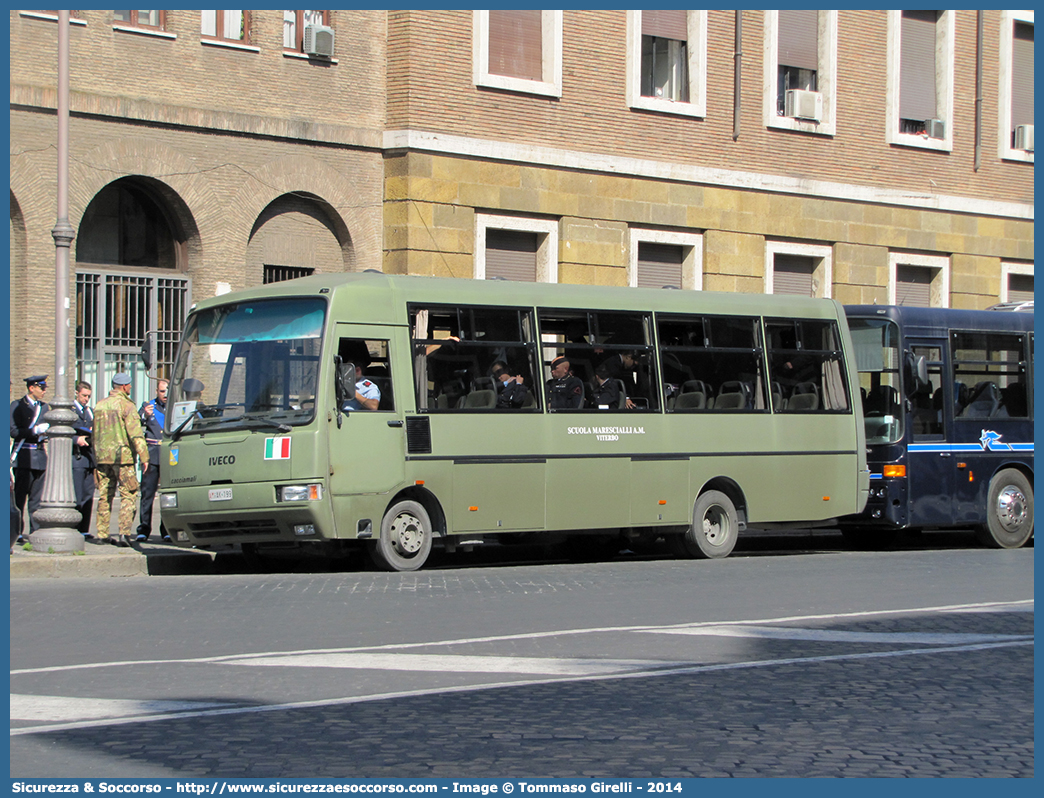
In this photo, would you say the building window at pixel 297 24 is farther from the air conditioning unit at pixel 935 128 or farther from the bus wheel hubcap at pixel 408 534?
the air conditioning unit at pixel 935 128

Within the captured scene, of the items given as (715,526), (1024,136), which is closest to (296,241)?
(715,526)

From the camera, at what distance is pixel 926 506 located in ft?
61.2

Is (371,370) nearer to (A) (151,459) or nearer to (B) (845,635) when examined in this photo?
(A) (151,459)

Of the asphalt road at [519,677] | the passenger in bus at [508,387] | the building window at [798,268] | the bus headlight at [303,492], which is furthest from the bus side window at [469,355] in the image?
the building window at [798,268]

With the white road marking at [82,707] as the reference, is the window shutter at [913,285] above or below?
above

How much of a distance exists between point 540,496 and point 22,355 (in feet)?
25.6

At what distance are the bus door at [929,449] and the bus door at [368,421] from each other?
22.6ft

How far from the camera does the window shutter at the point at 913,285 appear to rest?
2967 cm

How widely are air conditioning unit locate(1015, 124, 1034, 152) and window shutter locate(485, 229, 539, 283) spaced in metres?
11.3

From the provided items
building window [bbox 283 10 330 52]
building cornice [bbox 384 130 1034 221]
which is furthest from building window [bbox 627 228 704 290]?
building window [bbox 283 10 330 52]

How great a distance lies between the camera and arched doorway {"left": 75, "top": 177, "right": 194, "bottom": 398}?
20875 mm

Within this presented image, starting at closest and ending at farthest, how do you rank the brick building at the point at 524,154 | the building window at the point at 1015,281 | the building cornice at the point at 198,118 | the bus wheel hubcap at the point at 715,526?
the bus wheel hubcap at the point at 715,526 → the building cornice at the point at 198,118 → the brick building at the point at 524,154 → the building window at the point at 1015,281

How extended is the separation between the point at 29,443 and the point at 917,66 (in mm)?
19295

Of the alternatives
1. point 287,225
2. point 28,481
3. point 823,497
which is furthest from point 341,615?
point 287,225
